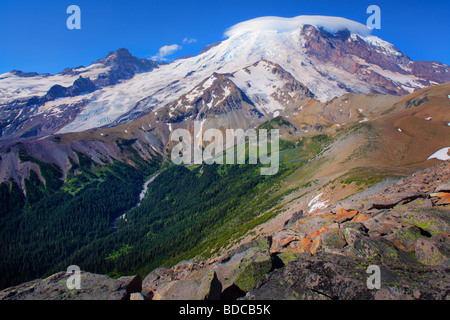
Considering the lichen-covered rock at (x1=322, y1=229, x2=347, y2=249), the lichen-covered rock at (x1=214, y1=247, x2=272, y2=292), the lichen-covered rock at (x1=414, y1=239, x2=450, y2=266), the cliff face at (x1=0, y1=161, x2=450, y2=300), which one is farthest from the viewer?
the lichen-covered rock at (x1=322, y1=229, x2=347, y2=249)

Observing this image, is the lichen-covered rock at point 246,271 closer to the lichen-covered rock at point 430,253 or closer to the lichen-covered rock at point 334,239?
the lichen-covered rock at point 334,239

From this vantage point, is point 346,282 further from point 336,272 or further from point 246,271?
point 246,271

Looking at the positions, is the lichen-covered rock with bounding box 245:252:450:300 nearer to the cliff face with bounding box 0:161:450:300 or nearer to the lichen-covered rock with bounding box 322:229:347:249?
the cliff face with bounding box 0:161:450:300

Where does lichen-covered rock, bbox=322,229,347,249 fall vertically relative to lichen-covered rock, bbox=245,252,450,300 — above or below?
above

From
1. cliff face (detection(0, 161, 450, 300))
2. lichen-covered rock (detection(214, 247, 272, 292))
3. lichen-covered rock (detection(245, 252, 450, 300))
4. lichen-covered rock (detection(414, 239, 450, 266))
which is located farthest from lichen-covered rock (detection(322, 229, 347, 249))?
lichen-covered rock (detection(214, 247, 272, 292))

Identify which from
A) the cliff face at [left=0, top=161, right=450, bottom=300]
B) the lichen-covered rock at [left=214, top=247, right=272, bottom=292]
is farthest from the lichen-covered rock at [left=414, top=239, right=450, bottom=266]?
the lichen-covered rock at [left=214, top=247, right=272, bottom=292]

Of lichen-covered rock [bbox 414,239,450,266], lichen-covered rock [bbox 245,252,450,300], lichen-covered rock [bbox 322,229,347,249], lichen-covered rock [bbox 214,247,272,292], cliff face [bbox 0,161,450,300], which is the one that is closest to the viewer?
lichen-covered rock [bbox 245,252,450,300]

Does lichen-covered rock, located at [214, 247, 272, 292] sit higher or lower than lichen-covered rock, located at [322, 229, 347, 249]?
lower

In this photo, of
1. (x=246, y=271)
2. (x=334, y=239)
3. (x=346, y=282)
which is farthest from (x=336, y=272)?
(x=246, y=271)

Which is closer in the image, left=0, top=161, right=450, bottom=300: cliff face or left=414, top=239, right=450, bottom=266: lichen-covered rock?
left=0, top=161, right=450, bottom=300: cliff face

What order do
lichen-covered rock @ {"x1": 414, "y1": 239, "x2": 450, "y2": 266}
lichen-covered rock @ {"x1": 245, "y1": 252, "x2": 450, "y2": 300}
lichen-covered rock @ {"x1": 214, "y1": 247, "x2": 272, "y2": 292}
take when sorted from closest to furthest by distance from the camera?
1. lichen-covered rock @ {"x1": 245, "y1": 252, "x2": 450, "y2": 300}
2. lichen-covered rock @ {"x1": 414, "y1": 239, "x2": 450, "y2": 266}
3. lichen-covered rock @ {"x1": 214, "y1": 247, "x2": 272, "y2": 292}

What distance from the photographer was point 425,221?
43.4 feet

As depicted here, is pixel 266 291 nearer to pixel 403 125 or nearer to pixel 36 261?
pixel 403 125
